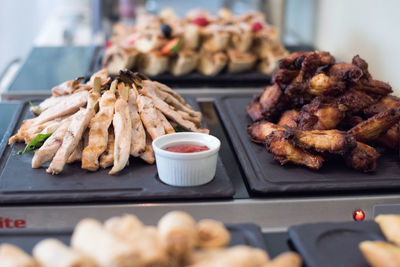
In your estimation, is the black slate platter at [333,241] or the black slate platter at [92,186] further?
the black slate platter at [92,186]

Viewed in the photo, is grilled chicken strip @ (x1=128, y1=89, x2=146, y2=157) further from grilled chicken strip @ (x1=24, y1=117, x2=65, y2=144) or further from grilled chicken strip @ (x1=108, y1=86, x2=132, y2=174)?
grilled chicken strip @ (x1=24, y1=117, x2=65, y2=144)

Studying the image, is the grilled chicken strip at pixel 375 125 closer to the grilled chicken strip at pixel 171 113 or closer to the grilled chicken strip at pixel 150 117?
the grilled chicken strip at pixel 171 113

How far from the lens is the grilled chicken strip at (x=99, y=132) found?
1879 millimetres

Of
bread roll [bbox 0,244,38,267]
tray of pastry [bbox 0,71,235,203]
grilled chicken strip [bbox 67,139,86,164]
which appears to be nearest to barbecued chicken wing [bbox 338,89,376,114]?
tray of pastry [bbox 0,71,235,203]

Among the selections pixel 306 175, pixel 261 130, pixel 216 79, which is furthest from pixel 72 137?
pixel 216 79

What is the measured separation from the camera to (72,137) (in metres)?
1.89

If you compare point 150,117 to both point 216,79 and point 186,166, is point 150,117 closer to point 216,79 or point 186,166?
point 186,166

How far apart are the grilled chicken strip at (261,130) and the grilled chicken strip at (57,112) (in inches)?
28.9

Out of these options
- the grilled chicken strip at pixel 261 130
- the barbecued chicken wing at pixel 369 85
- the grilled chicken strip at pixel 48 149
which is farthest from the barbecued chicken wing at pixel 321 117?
the grilled chicken strip at pixel 48 149

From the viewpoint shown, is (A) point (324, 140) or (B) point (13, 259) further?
(A) point (324, 140)

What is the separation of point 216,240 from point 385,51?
2105 millimetres

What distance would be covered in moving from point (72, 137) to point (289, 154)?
0.82 m

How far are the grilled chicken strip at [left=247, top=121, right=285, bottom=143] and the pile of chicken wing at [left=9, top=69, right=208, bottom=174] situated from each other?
0.23 metres

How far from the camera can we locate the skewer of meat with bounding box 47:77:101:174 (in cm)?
184
